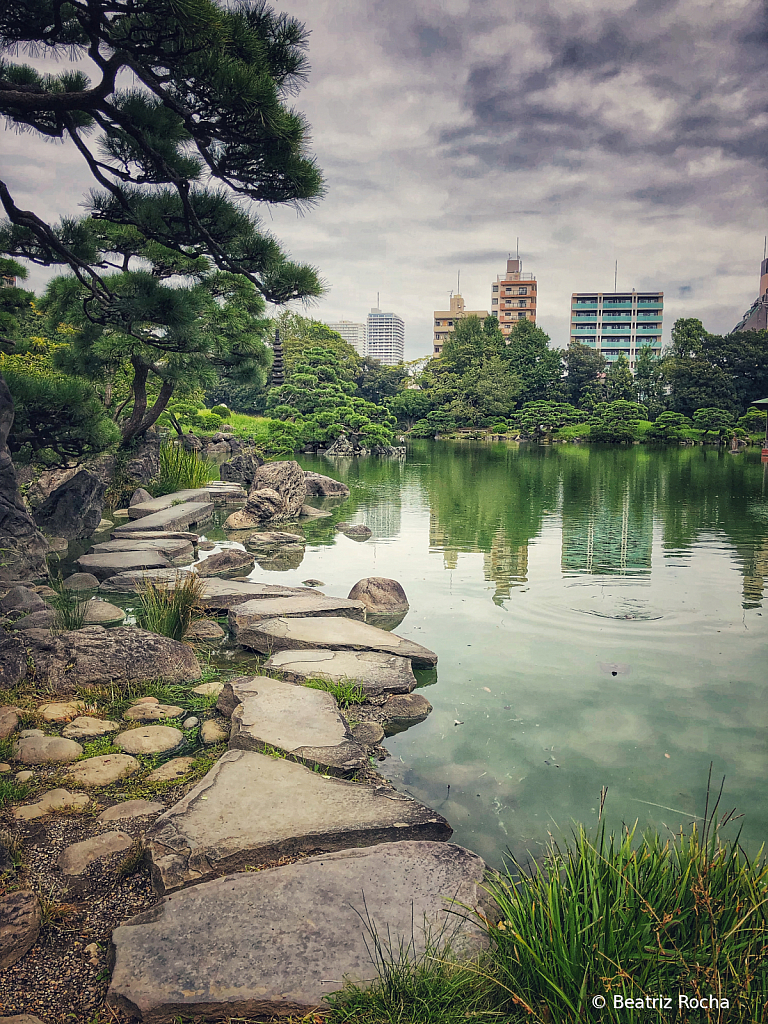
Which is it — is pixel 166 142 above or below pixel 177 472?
above

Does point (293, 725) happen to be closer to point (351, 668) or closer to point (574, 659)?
point (351, 668)

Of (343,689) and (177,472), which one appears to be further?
(177,472)

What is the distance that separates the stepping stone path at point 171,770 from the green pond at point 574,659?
2.83 feet

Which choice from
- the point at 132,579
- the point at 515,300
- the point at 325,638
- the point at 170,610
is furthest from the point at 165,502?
the point at 515,300

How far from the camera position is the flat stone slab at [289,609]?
15.5ft

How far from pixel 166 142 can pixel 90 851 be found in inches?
196

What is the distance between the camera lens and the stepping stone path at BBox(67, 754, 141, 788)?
2.77 meters


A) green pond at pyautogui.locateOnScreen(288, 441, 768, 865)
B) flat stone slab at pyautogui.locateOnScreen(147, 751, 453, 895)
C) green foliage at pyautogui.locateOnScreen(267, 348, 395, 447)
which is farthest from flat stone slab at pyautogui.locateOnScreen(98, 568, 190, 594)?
green foliage at pyautogui.locateOnScreen(267, 348, 395, 447)

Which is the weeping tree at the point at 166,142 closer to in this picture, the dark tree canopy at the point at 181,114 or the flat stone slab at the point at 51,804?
the dark tree canopy at the point at 181,114

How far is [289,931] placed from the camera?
184 centimetres

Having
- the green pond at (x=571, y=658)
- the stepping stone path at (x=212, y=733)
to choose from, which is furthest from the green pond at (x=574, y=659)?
the stepping stone path at (x=212, y=733)

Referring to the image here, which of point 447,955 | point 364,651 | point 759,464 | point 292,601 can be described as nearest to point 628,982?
point 447,955

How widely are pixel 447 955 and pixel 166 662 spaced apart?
2.56 metres

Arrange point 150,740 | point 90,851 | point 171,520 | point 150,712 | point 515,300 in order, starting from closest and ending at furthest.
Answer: point 90,851
point 150,740
point 150,712
point 171,520
point 515,300
